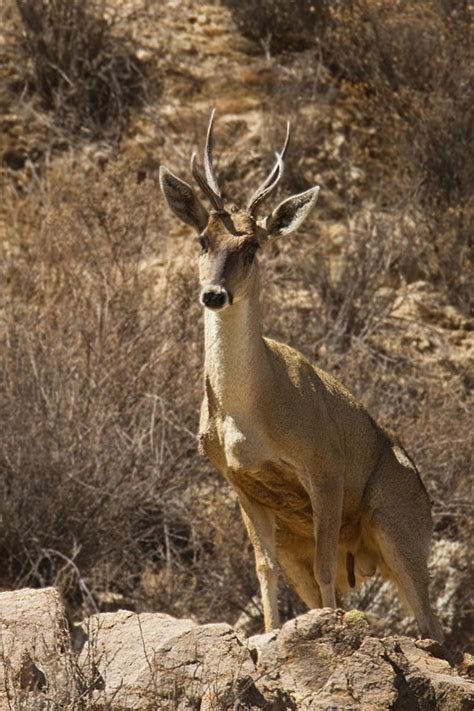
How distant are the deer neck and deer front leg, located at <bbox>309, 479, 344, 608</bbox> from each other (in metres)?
0.66

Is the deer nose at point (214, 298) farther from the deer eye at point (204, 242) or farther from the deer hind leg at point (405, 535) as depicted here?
the deer hind leg at point (405, 535)

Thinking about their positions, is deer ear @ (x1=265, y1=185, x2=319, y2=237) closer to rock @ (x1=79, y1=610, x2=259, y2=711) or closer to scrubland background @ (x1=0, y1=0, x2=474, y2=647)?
rock @ (x1=79, y1=610, x2=259, y2=711)

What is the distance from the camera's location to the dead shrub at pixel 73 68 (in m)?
18.0

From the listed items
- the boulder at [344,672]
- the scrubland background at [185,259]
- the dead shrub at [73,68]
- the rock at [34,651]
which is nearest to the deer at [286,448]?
the rock at [34,651]

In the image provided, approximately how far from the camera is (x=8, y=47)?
18.4 metres

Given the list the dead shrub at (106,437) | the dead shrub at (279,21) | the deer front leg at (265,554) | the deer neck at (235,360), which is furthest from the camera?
the dead shrub at (279,21)

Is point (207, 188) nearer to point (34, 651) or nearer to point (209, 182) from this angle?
point (209, 182)

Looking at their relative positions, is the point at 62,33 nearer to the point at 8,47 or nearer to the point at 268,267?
the point at 8,47

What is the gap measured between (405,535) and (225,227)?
2179 mm

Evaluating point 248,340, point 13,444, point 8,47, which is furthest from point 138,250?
point 248,340

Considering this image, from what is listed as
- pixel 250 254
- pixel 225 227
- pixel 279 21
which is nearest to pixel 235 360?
pixel 250 254

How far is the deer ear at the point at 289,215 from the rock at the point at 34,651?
2807 mm

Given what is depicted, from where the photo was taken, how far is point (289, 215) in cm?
917

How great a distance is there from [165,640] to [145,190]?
9091 mm
